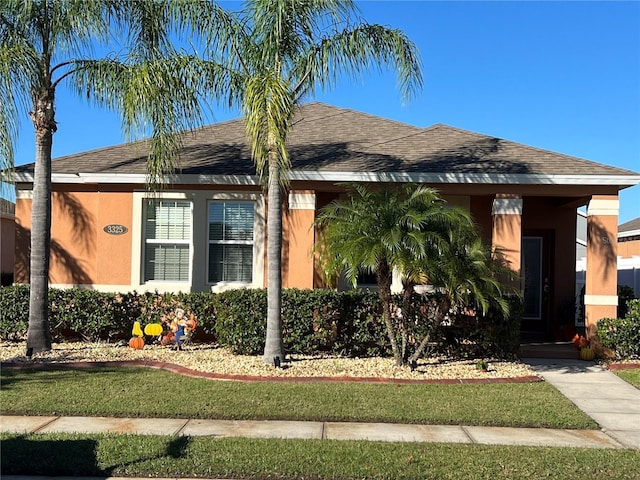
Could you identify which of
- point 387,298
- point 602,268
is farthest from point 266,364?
point 602,268

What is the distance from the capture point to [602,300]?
1114cm

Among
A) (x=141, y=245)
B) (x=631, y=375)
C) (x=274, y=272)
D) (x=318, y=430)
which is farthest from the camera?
(x=141, y=245)

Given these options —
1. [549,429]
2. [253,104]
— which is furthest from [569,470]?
[253,104]

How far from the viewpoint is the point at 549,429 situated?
6660mm

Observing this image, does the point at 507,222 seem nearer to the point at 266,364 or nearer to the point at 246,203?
the point at 246,203

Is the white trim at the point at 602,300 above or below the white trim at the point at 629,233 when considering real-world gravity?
below

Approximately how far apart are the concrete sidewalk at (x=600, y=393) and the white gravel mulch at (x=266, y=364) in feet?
1.91

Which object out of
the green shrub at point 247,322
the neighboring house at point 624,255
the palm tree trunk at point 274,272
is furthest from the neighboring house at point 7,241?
the neighboring house at point 624,255

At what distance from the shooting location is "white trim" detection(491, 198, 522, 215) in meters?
11.3

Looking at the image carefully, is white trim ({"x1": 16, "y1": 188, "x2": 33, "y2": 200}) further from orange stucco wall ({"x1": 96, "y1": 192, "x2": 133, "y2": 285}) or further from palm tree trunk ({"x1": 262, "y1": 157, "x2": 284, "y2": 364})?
palm tree trunk ({"x1": 262, "y1": 157, "x2": 284, "y2": 364})

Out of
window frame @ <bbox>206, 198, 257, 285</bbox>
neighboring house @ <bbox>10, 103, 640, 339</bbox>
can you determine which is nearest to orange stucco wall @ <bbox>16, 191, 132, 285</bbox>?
neighboring house @ <bbox>10, 103, 640, 339</bbox>

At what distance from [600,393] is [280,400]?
15.2 feet

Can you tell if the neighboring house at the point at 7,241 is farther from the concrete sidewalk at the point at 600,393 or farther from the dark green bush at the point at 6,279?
the concrete sidewalk at the point at 600,393

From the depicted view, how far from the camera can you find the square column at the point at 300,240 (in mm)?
11398
